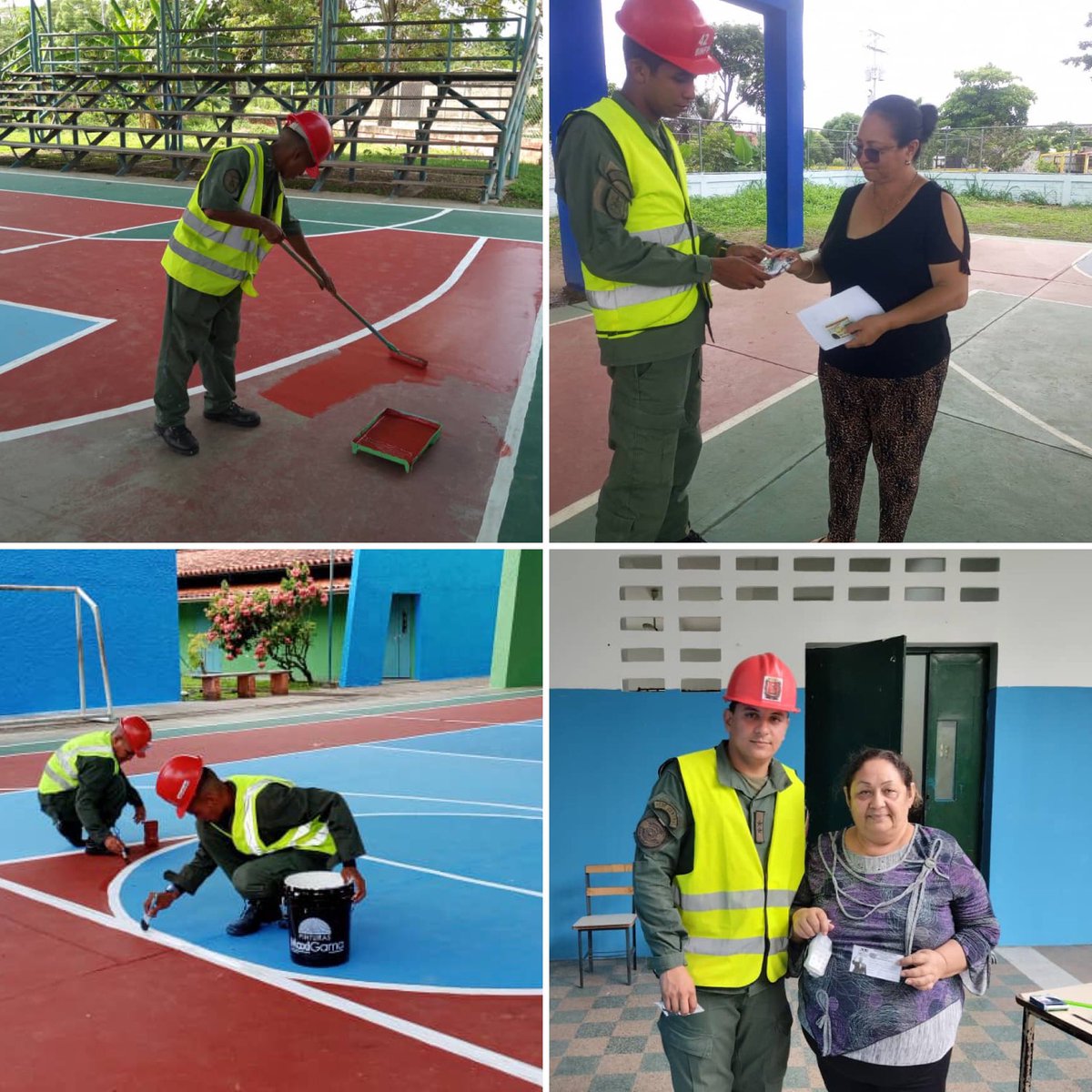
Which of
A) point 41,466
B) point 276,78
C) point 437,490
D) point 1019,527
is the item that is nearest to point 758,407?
point 1019,527

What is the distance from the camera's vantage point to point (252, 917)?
3816 millimetres

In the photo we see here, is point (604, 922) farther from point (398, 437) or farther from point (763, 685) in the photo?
point (763, 685)

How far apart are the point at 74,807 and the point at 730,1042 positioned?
376 centimetres

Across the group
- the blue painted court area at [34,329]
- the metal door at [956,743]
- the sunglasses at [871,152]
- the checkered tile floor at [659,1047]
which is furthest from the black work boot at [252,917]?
the metal door at [956,743]

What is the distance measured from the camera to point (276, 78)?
14.7 m

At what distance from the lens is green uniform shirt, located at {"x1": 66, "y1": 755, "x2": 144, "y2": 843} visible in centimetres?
477

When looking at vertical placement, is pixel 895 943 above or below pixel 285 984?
above

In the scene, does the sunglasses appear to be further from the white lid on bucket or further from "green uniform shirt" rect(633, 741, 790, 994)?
the white lid on bucket

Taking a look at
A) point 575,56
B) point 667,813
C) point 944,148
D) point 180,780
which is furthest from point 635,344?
point 944,148

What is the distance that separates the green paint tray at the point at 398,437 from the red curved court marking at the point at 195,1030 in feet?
7.05

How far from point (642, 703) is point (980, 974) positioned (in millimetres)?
3519

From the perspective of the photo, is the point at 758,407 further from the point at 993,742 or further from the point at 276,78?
the point at 276,78

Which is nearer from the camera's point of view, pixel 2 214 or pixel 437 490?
pixel 437 490

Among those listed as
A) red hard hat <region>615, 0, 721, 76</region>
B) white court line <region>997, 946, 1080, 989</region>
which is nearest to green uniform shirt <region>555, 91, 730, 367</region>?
red hard hat <region>615, 0, 721, 76</region>
